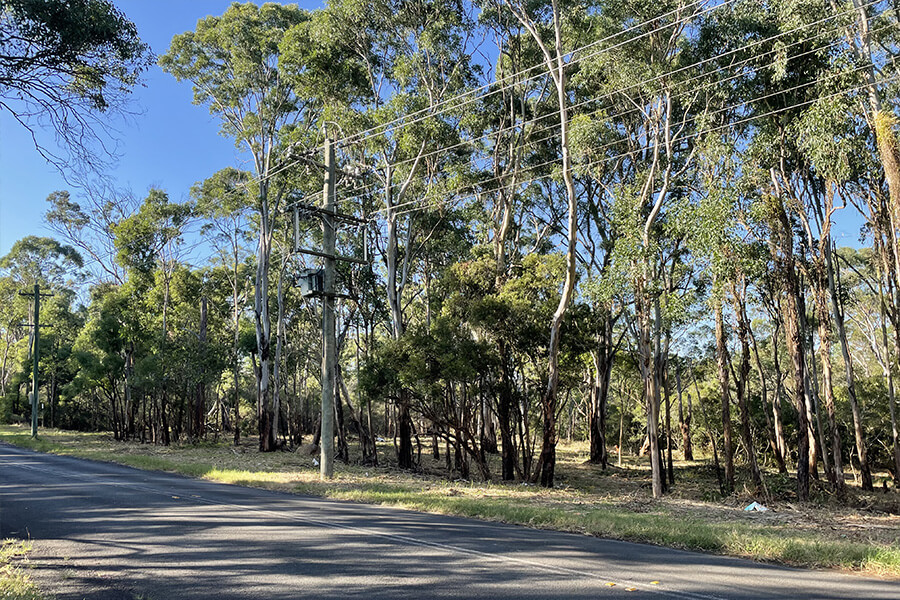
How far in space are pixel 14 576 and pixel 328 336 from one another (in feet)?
34.2

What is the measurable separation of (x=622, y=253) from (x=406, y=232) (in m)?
11.7

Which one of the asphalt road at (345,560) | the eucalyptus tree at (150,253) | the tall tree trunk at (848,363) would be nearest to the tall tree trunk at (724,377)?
the tall tree trunk at (848,363)

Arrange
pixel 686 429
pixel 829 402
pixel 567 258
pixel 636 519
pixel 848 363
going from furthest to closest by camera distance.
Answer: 1. pixel 686 429
2. pixel 848 363
3. pixel 829 402
4. pixel 567 258
5. pixel 636 519

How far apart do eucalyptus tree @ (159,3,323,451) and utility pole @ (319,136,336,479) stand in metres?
8.80

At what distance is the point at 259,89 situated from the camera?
2741cm

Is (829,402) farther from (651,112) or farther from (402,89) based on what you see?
(402,89)

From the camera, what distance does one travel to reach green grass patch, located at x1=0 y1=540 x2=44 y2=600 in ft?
14.8

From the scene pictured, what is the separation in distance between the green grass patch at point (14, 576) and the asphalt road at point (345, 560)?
0.53 ft

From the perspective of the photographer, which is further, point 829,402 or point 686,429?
point 686,429

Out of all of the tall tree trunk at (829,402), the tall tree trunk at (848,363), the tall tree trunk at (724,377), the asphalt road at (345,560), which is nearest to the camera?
the asphalt road at (345,560)

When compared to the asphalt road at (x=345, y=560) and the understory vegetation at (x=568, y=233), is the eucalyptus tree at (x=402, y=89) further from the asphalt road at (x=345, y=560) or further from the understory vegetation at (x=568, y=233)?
the asphalt road at (x=345, y=560)

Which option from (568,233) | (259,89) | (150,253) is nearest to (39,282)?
(150,253)

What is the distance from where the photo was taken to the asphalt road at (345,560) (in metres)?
5.11

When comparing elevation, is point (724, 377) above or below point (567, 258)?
below
